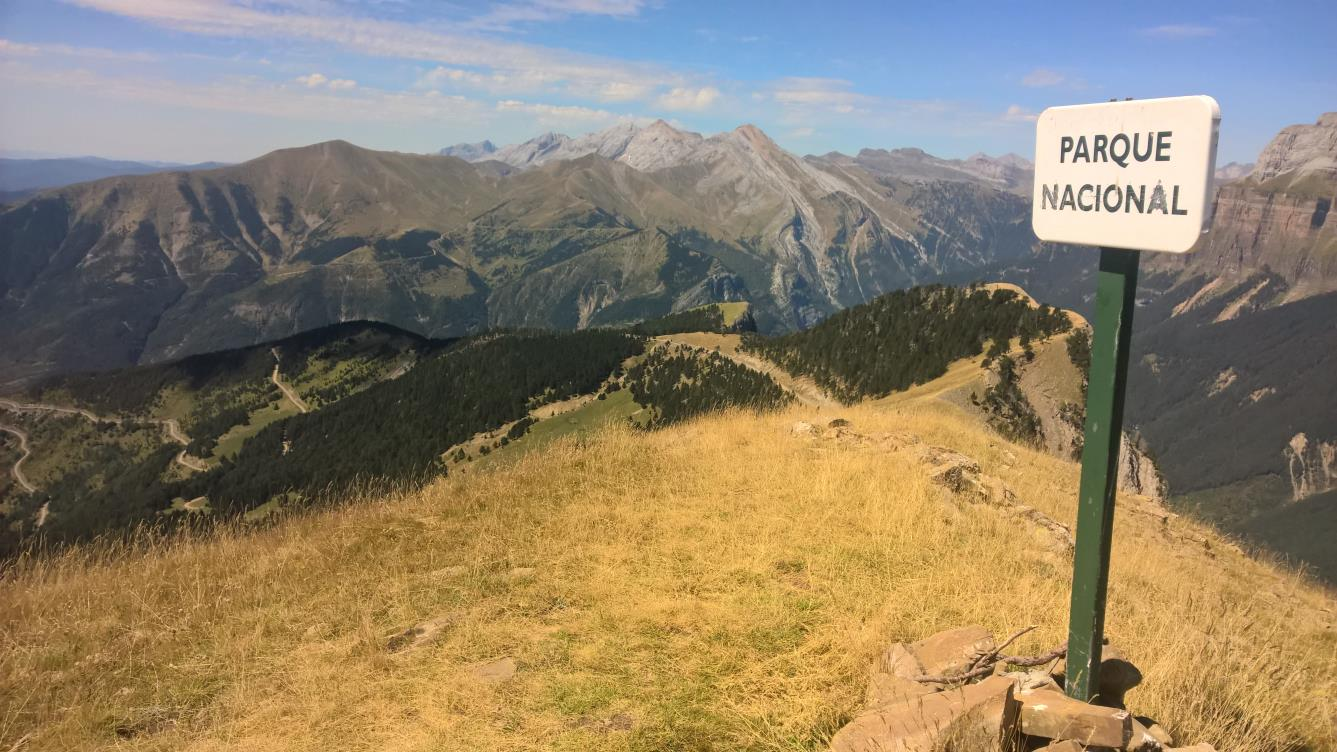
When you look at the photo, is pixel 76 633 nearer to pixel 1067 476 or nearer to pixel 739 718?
pixel 739 718

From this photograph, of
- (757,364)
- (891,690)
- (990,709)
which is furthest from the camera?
(757,364)

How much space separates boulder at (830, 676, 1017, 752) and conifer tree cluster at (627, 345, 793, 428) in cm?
8143

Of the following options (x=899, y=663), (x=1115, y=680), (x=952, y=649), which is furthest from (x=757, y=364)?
(x=1115, y=680)

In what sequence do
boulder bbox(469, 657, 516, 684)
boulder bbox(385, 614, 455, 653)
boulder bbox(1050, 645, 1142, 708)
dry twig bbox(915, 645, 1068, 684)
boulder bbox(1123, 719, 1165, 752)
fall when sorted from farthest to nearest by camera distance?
boulder bbox(385, 614, 455, 653) < boulder bbox(469, 657, 516, 684) < dry twig bbox(915, 645, 1068, 684) < boulder bbox(1050, 645, 1142, 708) < boulder bbox(1123, 719, 1165, 752)

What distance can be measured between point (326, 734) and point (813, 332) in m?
111

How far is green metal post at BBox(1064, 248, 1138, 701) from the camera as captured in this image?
4992mm

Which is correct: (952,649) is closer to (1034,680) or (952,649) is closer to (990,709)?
(1034,680)

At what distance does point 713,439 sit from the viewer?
1527 cm

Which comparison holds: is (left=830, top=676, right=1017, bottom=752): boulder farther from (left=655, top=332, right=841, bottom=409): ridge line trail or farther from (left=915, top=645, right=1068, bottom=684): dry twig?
(left=655, top=332, right=841, bottom=409): ridge line trail

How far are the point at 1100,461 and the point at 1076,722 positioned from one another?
190 centimetres

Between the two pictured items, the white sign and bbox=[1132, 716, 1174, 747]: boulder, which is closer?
the white sign

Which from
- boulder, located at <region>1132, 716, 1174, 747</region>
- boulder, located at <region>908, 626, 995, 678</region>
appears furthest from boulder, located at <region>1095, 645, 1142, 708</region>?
boulder, located at <region>908, 626, 995, 678</region>

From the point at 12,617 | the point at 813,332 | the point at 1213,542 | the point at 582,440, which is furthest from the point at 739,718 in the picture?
the point at 813,332

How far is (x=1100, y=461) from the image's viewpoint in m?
5.14
